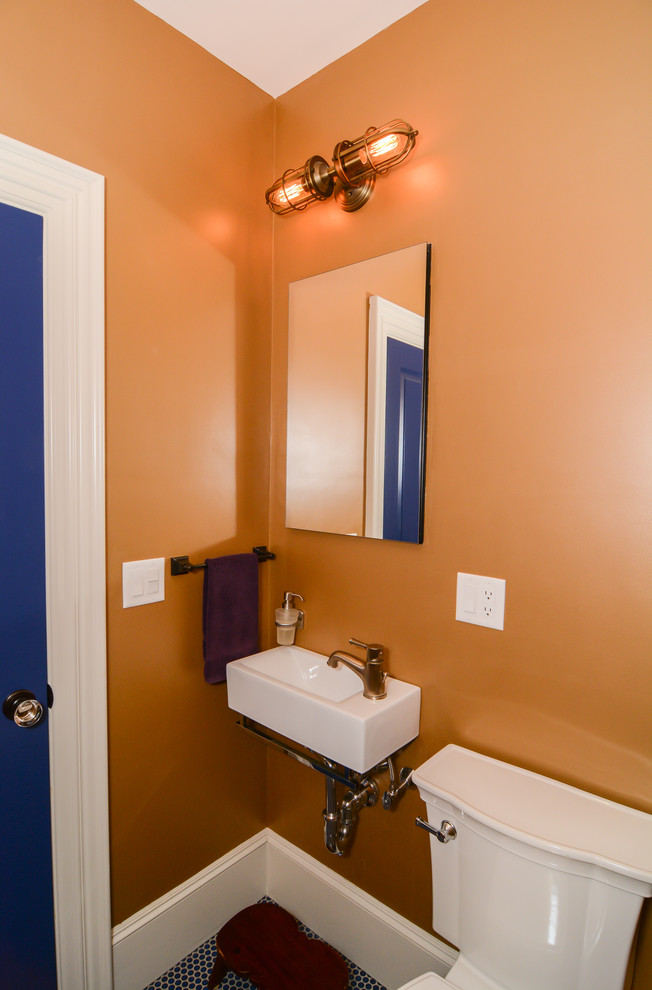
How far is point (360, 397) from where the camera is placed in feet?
5.01

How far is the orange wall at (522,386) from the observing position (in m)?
1.07

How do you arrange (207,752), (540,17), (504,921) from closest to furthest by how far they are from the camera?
1. (504,921)
2. (540,17)
3. (207,752)

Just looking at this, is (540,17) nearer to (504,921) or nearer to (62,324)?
(62,324)

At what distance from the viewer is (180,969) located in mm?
1532

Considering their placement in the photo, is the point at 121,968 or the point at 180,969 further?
the point at 180,969

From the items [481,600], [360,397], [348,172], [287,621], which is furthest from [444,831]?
[348,172]

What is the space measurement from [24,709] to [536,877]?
45.3 inches

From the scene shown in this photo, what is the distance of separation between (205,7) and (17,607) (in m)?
1.63

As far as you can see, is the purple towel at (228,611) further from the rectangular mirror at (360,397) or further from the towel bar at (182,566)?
the rectangular mirror at (360,397)

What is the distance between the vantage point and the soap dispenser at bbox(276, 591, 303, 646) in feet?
5.54

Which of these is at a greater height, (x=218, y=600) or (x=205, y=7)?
(x=205, y=7)

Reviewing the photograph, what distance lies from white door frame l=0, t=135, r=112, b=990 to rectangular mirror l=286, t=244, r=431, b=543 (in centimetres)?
62

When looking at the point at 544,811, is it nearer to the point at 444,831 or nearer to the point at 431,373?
the point at 444,831

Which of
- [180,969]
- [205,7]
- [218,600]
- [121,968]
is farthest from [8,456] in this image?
[180,969]
